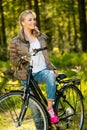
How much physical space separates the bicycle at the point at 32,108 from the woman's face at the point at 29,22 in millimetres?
349

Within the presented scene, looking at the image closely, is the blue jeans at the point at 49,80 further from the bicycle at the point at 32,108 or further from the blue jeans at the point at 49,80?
the bicycle at the point at 32,108

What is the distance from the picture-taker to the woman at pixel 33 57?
592 centimetres

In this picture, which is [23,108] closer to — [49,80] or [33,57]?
[49,80]

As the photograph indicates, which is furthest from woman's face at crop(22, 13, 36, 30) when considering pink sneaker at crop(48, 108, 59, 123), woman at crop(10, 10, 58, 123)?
pink sneaker at crop(48, 108, 59, 123)

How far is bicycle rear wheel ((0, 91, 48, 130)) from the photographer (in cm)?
572

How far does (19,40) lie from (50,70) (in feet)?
1.93

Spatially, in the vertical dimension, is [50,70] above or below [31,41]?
A: below

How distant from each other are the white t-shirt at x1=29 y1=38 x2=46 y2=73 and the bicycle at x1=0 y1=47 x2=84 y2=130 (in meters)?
0.12

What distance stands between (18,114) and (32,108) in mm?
214

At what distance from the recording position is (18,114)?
5.91 m

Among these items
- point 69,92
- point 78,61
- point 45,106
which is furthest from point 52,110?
point 78,61

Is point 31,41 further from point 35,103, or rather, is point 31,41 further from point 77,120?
point 77,120

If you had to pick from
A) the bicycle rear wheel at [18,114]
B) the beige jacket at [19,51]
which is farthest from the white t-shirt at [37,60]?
the bicycle rear wheel at [18,114]

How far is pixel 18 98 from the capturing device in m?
5.84
